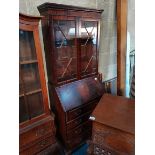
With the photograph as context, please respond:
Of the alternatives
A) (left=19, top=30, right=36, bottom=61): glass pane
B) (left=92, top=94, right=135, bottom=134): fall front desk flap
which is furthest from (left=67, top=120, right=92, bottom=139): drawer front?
(left=19, top=30, right=36, bottom=61): glass pane

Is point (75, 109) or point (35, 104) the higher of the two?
point (35, 104)

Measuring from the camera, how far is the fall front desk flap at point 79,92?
1.89 m

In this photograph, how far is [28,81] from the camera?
1557 millimetres

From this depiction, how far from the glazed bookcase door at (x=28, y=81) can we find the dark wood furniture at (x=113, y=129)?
0.59 metres

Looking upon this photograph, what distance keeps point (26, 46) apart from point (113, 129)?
3.52ft

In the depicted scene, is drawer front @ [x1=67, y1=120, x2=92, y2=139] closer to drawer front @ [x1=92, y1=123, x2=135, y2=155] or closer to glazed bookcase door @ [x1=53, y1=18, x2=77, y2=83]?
drawer front @ [x1=92, y1=123, x2=135, y2=155]

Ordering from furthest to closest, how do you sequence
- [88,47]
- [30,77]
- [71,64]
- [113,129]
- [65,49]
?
[88,47], [71,64], [65,49], [30,77], [113,129]

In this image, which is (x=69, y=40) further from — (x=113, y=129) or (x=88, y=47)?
(x=113, y=129)

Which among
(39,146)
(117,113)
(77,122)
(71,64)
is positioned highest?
(71,64)

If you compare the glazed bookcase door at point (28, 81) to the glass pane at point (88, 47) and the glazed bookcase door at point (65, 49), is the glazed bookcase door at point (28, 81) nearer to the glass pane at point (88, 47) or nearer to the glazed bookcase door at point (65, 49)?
the glazed bookcase door at point (65, 49)

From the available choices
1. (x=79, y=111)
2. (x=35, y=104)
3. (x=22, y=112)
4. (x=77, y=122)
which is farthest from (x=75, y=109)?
(x=22, y=112)

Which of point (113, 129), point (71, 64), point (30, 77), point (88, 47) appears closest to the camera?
point (113, 129)
